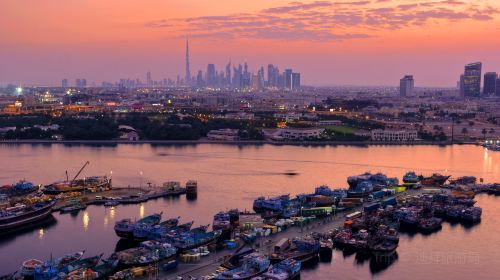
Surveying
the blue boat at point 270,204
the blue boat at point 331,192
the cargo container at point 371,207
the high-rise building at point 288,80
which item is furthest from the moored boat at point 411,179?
the high-rise building at point 288,80

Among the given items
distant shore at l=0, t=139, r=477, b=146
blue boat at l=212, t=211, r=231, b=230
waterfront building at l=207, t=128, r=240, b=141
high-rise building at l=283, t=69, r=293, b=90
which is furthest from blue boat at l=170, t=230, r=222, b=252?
high-rise building at l=283, t=69, r=293, b=90

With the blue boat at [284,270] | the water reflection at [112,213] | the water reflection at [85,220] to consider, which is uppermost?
the blue boat at [284,270]

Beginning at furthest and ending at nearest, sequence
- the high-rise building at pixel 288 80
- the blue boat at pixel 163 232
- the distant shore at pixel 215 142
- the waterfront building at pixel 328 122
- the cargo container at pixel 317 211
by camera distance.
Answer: the high-rise building at pixel 288 80
the waterfront building at pixel 328 122
the distant shore at pixel 215 142
the cargo container at pixel 317 211
the blue boat at pixel 163 232

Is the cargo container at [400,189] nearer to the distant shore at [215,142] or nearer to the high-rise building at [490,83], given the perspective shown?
the distant shore at [215,142]

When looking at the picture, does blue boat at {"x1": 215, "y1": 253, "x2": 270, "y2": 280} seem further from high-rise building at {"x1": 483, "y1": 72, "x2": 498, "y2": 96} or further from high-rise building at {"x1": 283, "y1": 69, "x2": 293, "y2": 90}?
high-rise building at {"x1": 283, "y1": 69, "x2": 293, "y2": 90}

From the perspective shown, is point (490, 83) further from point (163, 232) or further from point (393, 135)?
point (163, 232)

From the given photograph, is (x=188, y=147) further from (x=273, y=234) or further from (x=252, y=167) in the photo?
(x=273, y=234)

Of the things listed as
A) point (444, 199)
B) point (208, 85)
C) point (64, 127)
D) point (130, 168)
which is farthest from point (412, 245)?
point (208, 85)
